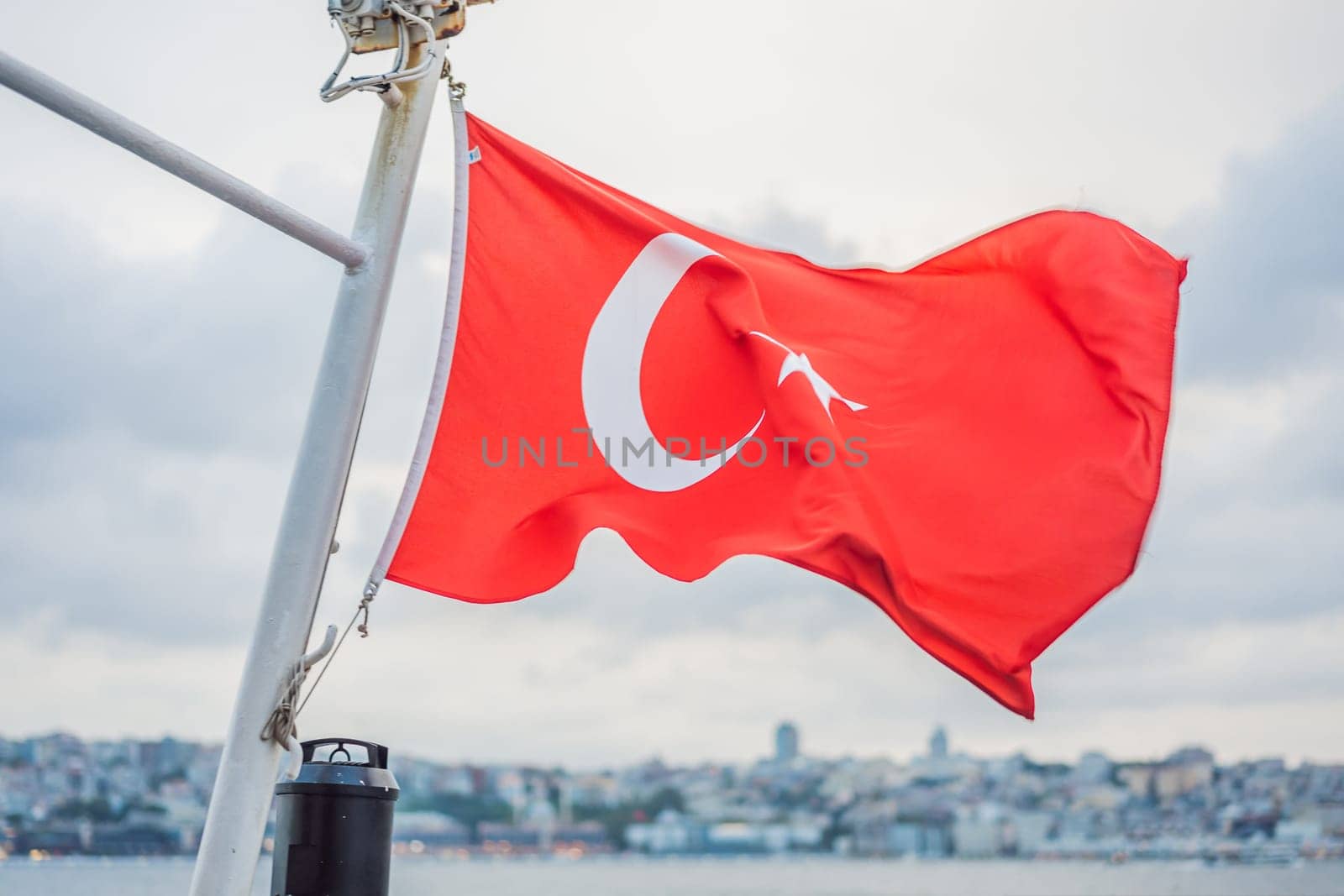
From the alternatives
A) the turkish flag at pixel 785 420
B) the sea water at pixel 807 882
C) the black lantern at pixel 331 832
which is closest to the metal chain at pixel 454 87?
the turkish flag at pixel 785 420

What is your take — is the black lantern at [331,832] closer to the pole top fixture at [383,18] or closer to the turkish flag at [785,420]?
the turkish flag at [785,420]

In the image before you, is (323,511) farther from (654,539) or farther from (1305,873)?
(1305,873)

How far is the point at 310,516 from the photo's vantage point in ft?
21.4

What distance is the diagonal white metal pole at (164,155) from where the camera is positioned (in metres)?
5.30

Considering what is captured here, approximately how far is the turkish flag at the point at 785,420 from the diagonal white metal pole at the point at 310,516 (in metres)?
0.50

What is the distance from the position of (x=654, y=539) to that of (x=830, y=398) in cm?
118

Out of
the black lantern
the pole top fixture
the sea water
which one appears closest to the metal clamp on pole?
the pole top fixture

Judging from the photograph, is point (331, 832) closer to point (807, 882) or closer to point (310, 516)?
point (310, 516)

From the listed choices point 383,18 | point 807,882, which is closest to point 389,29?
point 383,18

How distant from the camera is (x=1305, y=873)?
498ft

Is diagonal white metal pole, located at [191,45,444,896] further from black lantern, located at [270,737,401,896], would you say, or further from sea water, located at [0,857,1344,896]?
sea water, located at [0,857,1344,896]

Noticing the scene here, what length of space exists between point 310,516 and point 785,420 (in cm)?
232

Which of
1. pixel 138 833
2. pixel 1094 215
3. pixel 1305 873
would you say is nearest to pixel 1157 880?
pixel 1305 873

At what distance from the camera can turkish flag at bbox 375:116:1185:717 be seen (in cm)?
739
